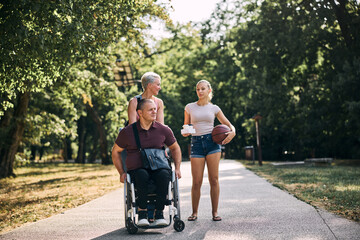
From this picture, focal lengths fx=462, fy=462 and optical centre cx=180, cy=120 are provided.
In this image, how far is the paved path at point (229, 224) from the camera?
517 cm

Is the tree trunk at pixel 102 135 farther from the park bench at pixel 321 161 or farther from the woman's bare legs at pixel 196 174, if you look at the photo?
the woman's bare legs at pixel 196 174

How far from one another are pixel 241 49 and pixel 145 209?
59.1 ft

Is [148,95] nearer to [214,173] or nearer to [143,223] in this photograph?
[214,173]

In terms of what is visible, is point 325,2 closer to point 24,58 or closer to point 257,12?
point 257,12

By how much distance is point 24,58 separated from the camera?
8.12m

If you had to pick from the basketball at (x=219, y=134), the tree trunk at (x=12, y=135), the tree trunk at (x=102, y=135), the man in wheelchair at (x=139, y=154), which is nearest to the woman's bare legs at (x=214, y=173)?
the basketball at (x=219, y=134)

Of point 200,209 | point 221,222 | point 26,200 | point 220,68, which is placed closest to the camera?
point 221,222

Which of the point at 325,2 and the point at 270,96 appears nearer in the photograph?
the point at 325,2

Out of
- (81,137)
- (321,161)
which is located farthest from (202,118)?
(81,137)

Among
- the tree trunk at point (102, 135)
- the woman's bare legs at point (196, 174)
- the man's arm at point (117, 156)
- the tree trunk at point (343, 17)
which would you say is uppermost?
the tree trunk at point (343, 17)

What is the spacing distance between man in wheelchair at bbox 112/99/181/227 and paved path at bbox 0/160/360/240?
14.1 inches

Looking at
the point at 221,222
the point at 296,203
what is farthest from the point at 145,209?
the point at 296,203

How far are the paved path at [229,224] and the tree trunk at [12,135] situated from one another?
10.3 meters

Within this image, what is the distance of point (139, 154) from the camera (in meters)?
5.45
